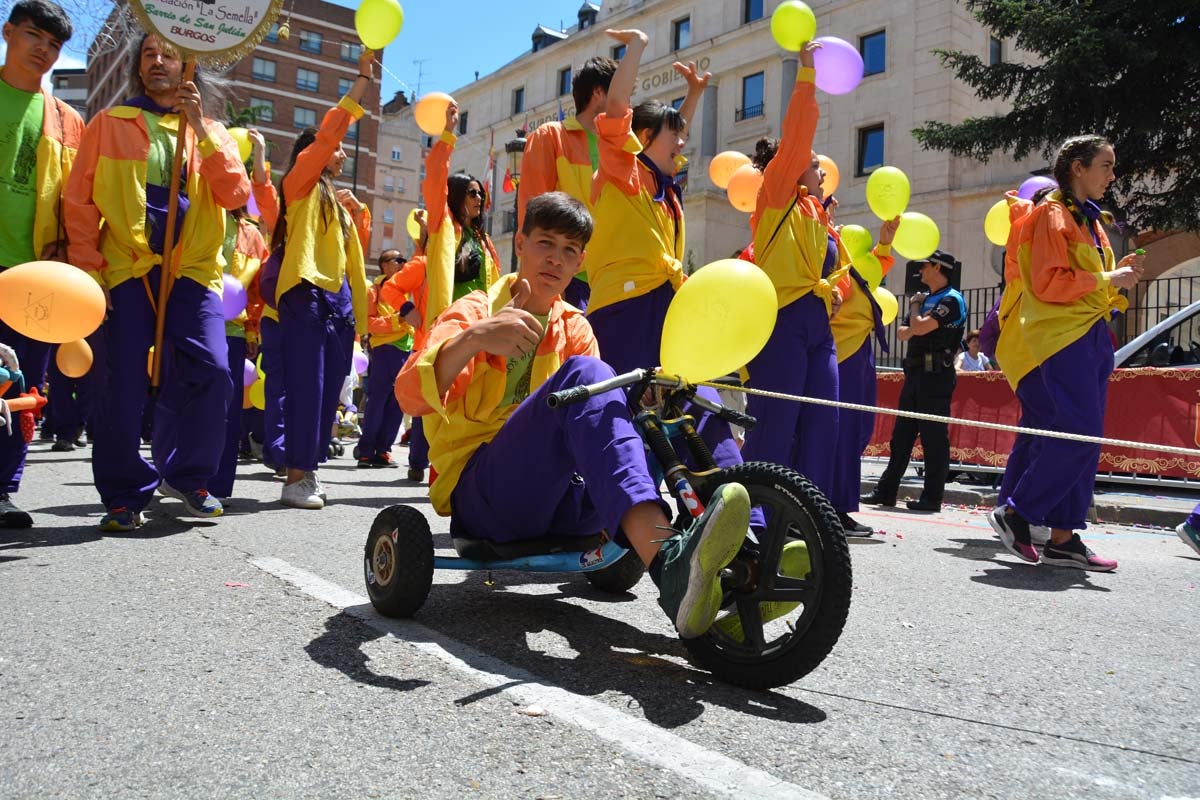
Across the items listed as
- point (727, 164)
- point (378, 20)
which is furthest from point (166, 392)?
point (727, 164)

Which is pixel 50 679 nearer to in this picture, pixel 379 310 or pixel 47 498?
pixel 47 498

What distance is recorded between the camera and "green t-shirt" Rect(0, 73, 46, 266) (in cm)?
427

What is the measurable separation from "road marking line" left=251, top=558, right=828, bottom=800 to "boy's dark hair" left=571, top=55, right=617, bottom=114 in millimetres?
2782

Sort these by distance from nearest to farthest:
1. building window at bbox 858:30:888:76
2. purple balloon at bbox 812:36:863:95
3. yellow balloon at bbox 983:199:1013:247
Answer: purple balloon at bbox 812:36:863:95, yellow balloon at bbox 983:199:1013:247, building window at bbox 858:30:888:76

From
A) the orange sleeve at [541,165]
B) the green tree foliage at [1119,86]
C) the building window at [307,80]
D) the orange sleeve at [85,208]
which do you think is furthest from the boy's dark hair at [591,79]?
the building window at [307,80]

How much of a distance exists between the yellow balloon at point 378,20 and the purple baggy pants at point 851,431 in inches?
127

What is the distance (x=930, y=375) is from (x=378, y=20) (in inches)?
191

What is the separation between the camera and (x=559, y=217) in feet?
9.35

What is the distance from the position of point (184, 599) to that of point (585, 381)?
1.46 meters

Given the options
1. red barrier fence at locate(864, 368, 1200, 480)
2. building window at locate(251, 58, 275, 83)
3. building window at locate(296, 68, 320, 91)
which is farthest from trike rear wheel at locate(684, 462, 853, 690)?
building window at locate(296, 68, 320, 91)

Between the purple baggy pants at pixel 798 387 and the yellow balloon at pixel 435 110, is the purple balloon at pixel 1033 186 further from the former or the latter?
the yellow balloon at pixel 435 110

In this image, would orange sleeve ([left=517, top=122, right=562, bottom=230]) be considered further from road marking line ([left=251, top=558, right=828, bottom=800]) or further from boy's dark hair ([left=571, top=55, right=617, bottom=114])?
road marking line ([left=251, top=558, right=828, bottom=800])

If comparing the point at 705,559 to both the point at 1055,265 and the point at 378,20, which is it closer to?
the point at 1055,265

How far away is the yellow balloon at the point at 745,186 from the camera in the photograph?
6.15 metres
